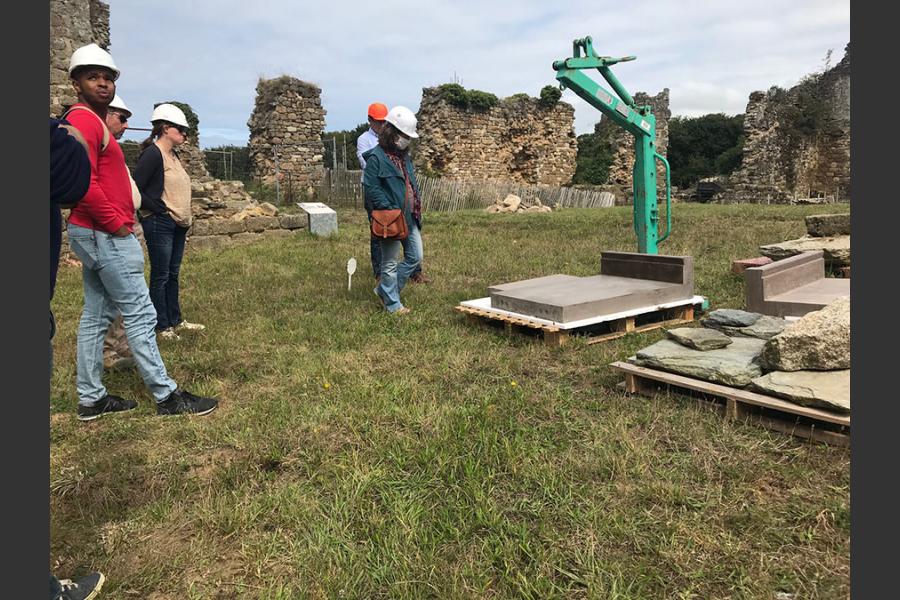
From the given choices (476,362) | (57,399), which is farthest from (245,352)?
(476,362)

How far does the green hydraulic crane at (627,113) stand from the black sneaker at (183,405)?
4142 mm

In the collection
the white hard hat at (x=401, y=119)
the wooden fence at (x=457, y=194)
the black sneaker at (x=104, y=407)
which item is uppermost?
the wooden fence at (x=457, y=194)

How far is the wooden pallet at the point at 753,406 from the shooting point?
2.84 meters

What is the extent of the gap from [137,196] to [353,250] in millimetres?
6159

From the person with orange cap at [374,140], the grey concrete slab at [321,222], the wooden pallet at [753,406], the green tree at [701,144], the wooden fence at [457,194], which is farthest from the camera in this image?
the green tree at [701,144]

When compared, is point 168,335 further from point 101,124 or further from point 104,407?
point 101,124

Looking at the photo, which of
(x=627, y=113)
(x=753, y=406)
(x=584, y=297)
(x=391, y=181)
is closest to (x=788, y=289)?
(x=584, y=297)

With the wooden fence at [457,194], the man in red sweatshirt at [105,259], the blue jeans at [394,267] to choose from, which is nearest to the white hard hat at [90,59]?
the man in red sweatshirt at [105,259]

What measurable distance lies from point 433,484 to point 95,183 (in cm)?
251

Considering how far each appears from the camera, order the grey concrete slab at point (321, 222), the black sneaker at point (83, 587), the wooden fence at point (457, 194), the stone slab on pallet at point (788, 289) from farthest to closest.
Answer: the wooden fence at point (457, 194)
the grey concrete slab at point (321, 222)
the stone slab on pallet at point (788, 289)
the black sneaker at point (83, 587)

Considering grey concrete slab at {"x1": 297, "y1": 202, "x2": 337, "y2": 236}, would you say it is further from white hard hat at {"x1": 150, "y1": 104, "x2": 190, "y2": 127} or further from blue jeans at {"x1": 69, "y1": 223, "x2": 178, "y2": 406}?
blue jeans at {"x1": 69, "y1": 223, "x2": 178, "y2": 406}

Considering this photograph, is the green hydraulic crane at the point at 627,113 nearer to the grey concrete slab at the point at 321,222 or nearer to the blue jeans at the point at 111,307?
the blue jeans at the point at 111,307

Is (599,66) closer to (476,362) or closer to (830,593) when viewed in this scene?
(476,362)

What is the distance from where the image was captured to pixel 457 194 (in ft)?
61.0
